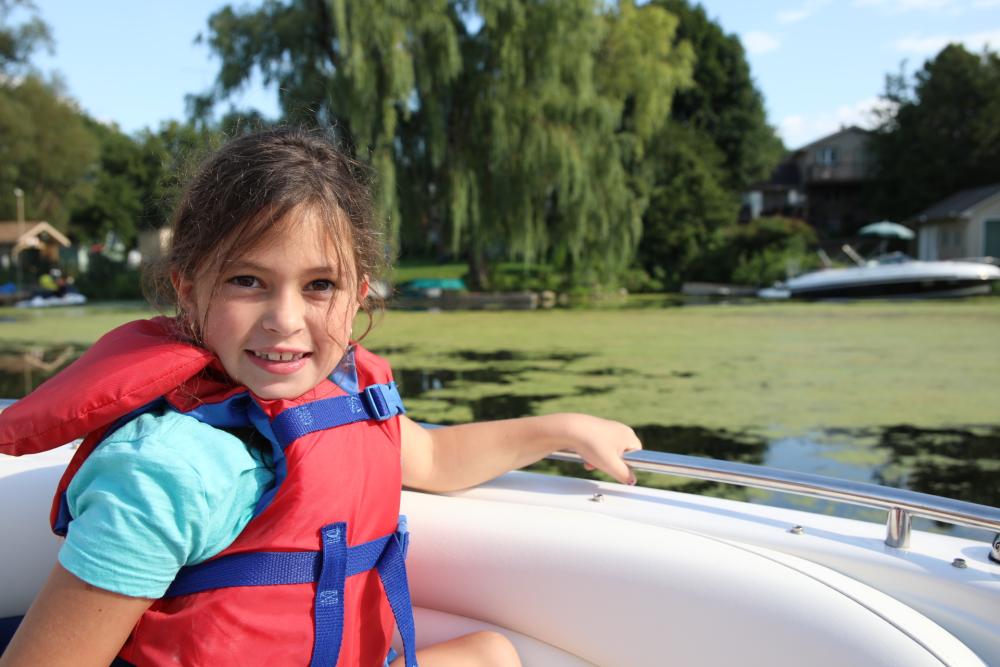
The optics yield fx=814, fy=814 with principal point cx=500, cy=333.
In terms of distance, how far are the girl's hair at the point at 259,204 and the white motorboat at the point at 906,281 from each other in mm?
13840

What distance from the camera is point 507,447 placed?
4.36 feet

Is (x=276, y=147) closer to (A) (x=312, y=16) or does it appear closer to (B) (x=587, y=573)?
(B) (x=587, y=573)

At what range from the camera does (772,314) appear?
11.0 metres

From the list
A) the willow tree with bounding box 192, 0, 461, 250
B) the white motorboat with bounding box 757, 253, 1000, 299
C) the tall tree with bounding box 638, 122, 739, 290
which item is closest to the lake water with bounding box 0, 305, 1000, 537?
the white motorboat with bounding box 757, 253, 1000, 299

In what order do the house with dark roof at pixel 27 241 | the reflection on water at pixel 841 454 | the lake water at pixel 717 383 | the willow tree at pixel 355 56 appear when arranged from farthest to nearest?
the house with dark roof at pixel 27 241 → the willow tree at pixel 355 56 → the lake water at pixel 717 383 → the reflection on water at pixel 841 454

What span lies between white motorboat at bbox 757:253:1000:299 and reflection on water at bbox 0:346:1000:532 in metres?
8.74

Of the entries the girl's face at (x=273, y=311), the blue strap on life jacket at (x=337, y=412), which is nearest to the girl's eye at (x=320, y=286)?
the girl's face at (x=273, y=311)

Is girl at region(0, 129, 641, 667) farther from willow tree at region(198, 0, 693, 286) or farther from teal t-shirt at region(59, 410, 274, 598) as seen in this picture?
willow tree at region(198, 0, 693, 286)

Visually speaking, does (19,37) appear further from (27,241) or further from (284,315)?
(284,315)

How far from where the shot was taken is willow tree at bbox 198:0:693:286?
1184cm

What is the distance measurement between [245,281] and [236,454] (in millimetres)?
188

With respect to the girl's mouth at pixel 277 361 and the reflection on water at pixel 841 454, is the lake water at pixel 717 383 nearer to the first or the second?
the reflection on water at pixel 841 454

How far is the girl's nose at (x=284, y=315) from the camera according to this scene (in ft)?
2.89

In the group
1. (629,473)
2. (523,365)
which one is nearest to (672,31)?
(523,365)
